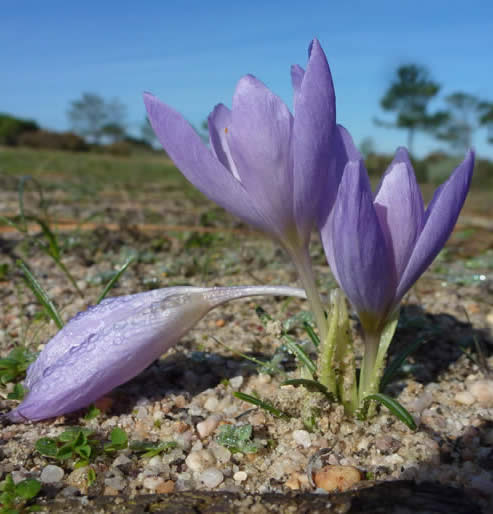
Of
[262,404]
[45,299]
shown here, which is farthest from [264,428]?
[45,299]

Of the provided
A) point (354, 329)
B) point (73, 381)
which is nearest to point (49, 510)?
point (73, 381)

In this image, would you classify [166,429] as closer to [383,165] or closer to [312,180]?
[312,180]

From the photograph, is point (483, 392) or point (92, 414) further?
point (483, 392)

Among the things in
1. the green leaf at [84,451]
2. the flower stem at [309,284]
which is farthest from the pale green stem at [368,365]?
the green leaf at [84,451]

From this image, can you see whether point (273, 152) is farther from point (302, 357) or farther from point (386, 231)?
point (302, 357)

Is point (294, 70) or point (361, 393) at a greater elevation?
point (294, 70)

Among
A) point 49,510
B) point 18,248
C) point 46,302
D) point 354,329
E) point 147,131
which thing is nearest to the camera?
point 49,510

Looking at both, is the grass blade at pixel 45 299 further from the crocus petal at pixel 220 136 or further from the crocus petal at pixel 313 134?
the crocus petal at pixel 313 134

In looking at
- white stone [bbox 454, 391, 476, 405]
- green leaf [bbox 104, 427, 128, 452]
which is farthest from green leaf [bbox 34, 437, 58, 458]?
white stone [bbox 454, 391, 476, 405]
